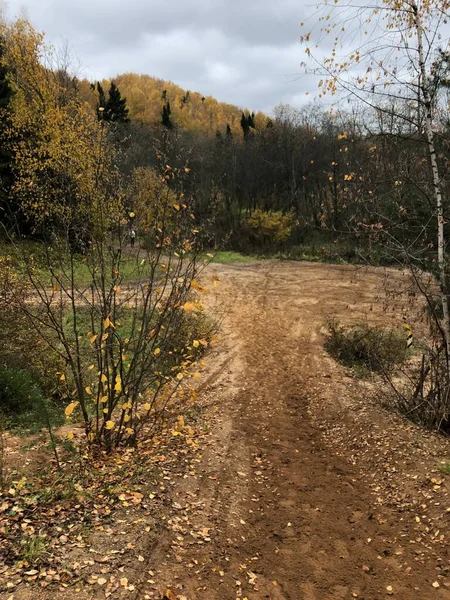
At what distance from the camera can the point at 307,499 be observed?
4512mm

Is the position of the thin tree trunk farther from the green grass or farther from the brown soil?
the green grass

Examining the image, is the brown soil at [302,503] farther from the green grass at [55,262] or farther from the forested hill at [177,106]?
the forested hill at [177,106]

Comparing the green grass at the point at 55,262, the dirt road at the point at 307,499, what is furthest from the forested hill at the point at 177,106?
the dirt road at the point at 307,499

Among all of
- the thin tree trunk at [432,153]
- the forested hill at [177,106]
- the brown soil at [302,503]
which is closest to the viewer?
the brown soil at [302,503]

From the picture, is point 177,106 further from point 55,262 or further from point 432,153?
point 432,153

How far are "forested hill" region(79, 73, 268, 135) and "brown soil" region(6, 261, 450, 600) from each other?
59.7 meters

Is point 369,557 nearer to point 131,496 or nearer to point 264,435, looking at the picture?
point 131,496

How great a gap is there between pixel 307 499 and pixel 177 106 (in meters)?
82.1

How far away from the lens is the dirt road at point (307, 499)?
334 cm

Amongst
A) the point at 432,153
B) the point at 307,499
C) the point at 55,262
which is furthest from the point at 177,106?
the point at 307,499

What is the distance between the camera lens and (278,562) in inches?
140

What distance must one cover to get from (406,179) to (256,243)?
2476cm

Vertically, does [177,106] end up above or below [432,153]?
above

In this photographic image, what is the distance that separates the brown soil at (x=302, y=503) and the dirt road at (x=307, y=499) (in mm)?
12
